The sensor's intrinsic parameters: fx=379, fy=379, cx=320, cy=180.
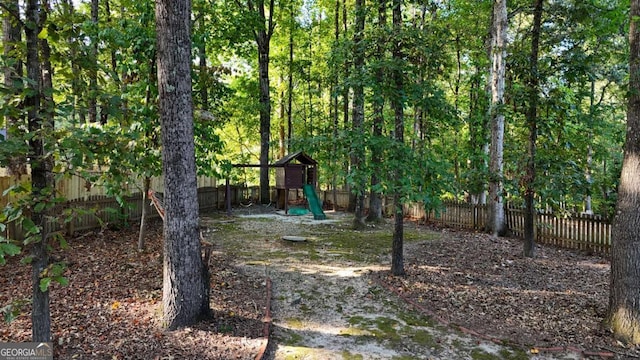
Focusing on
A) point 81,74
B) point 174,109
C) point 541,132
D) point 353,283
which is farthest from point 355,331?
point 541,132

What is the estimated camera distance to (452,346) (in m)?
4.43

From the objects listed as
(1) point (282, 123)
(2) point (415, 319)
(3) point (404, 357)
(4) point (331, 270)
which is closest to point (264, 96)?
(1) point (282, 123)

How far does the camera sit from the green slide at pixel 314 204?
14.6 meters

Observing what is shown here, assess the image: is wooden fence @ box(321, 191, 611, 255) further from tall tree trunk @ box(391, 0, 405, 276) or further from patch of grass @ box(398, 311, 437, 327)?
patch of grass @ box(398, 311, 437, 327)

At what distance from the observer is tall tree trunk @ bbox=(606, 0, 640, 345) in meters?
4.58

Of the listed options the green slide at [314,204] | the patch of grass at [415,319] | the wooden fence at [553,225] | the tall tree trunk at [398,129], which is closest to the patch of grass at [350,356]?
the patch of grass at [415,319]

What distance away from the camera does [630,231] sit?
183 inches

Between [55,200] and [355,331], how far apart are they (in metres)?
3.59

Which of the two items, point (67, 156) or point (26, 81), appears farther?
point (67, 156)

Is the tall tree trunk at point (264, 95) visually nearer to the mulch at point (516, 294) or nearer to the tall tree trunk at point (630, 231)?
the mulch at point (516, 294)

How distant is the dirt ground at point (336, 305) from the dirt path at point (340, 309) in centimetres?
2

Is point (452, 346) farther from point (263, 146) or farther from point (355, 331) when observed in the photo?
point (263, 146)

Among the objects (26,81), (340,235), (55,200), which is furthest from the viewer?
(340,235)

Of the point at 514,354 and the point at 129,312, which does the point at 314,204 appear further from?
the point at 514,354
